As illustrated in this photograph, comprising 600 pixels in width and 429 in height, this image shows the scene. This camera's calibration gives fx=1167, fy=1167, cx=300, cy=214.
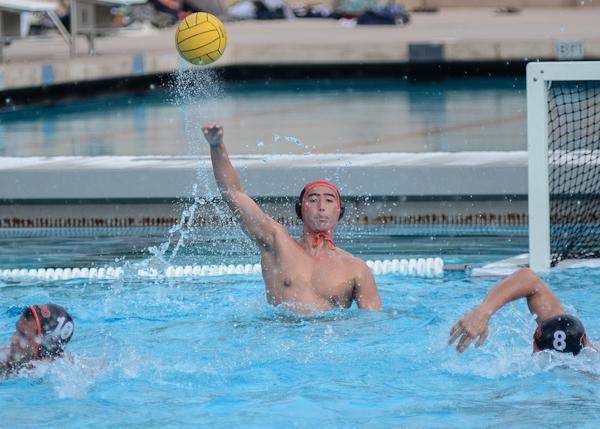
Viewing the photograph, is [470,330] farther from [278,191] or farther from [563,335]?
[278,191]

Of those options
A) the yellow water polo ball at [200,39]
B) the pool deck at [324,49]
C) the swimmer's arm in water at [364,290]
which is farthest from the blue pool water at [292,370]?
the pool deck at [324,49]

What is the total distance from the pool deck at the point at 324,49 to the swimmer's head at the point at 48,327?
267 inches

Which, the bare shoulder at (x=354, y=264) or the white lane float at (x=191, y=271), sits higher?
the bare shoulder at (x=354, y=264)

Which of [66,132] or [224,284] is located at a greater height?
[66,132]

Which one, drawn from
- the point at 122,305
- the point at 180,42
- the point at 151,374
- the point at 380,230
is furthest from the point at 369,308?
the point at 380,230

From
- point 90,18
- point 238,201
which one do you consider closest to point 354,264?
point 238,201

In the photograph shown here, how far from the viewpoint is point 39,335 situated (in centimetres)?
374

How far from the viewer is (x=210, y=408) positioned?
375 cm

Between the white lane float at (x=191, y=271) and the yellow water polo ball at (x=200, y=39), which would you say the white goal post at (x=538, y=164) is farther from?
the yellow water polo ball at (x=200, y=39)

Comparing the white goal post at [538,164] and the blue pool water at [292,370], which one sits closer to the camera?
the blue pool water at [292,370]

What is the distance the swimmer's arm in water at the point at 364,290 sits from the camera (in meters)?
4.46

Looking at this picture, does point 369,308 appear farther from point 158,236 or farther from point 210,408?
point 158,236

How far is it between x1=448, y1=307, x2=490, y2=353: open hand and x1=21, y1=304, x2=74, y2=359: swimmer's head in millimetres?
1241

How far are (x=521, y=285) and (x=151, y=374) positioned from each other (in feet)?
4.29
